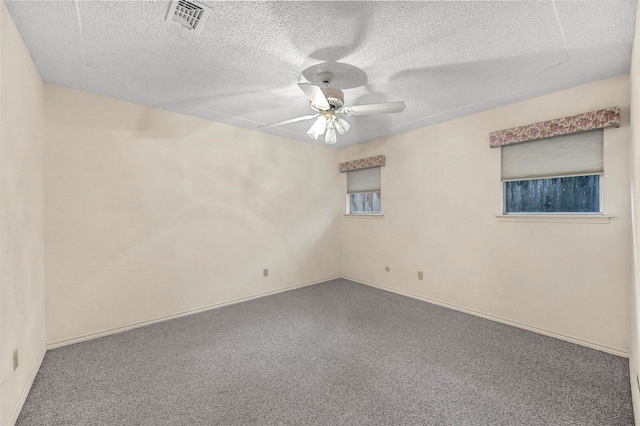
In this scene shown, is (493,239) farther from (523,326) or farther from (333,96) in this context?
(333,96)

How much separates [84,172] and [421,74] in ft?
10.8

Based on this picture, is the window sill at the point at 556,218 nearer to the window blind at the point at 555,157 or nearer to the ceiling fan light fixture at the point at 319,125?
the window blind at the point at 555,157

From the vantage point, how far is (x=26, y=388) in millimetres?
1881

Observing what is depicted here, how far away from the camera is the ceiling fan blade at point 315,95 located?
197 cm

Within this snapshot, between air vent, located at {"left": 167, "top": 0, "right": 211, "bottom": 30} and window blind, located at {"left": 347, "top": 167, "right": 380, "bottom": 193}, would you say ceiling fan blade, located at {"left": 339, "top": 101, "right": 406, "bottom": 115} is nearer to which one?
air vent, located at {"left": 167, "top": 0, "right": 211, "bottom": 30}

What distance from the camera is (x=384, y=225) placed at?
435 centimetres

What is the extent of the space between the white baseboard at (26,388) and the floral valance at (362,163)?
14.0 ft

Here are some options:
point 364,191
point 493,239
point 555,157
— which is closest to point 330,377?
point 493,239

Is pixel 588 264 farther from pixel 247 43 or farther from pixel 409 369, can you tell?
pixel 247 43

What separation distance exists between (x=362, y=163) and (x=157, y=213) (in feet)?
10.0

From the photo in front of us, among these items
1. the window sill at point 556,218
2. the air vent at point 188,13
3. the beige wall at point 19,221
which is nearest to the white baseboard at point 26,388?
the beige wall at point 19,221

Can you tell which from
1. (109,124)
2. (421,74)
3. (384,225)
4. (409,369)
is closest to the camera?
(409,369)

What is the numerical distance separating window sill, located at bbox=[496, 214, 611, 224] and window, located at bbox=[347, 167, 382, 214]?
1847 millimetres

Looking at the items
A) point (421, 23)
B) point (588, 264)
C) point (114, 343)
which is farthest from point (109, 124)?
point (588, 264)
